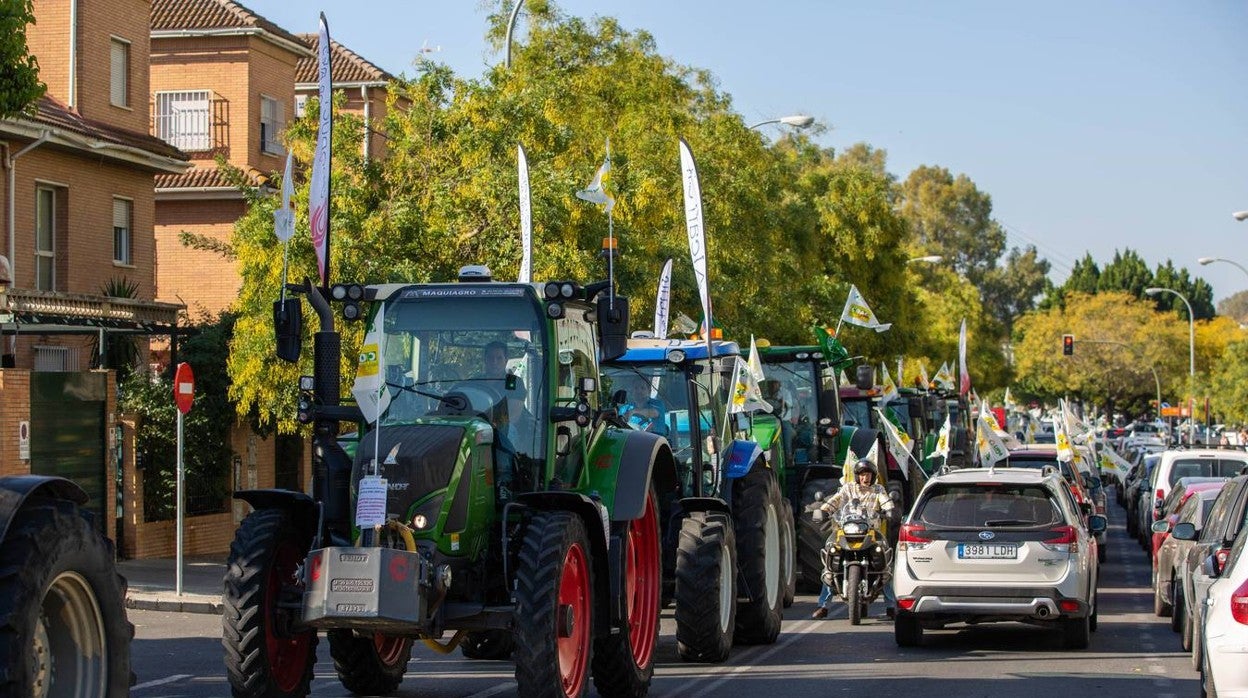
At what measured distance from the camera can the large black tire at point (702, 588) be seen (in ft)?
45.0

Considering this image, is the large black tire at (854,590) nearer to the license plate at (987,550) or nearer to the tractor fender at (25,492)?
the license plate at (987,550)

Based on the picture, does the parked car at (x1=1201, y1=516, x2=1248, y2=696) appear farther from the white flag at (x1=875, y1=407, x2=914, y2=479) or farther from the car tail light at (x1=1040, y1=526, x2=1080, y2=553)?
the white flag at (x1=875, y1=407, x2=914, y2=479)

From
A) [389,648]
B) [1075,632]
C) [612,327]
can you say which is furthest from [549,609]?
[1075,632]

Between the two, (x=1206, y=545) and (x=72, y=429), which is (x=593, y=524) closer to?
(x=1206, y=545)

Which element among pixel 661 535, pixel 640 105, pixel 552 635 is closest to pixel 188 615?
pixel 661 535

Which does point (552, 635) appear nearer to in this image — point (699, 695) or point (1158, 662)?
point (699, 695)

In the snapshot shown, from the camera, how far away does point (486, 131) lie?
23.5 metres

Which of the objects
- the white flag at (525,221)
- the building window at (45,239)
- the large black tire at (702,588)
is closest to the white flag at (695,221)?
the white flag at (525,221)

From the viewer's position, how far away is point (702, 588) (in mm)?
13672

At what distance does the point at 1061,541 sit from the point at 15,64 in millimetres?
10285

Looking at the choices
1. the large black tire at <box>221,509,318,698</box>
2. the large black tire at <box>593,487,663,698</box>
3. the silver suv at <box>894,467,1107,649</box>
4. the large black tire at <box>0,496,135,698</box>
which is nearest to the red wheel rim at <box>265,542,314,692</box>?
the large black tire at <box>221,509,318,698</box>

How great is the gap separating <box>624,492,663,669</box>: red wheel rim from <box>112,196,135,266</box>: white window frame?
19.1 m

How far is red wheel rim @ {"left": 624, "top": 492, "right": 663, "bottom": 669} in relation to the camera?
1245cm

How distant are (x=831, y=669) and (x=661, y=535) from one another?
1.75 metres
